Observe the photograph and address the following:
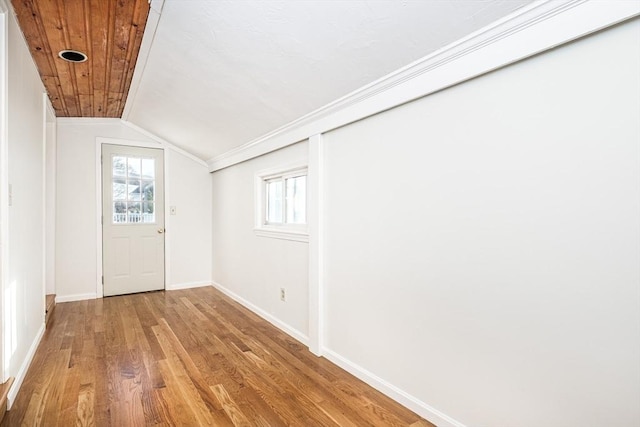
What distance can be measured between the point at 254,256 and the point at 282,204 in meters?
0.73

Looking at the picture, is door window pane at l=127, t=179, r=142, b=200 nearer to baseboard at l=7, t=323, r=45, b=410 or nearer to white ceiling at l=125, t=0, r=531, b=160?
white ceiling at l=125, t=0, r=531, b=160

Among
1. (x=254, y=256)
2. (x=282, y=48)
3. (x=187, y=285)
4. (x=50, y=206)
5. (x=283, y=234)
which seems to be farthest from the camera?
(x=187, y=285)

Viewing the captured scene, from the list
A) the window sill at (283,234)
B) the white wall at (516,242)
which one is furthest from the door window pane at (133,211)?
the white wall at (516,242)

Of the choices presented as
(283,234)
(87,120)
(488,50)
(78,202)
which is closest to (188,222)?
(78,202)

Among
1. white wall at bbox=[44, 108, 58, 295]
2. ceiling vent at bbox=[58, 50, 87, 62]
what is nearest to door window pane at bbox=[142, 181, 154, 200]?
white wall at bbox=[44, 108, 58, 295]

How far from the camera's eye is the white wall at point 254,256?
10.5 ft

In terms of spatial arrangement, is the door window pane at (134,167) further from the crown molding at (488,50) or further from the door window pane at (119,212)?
the crown molding at (488,50)

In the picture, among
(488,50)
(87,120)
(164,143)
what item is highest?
(87,120)

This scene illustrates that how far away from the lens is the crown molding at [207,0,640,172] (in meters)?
1.26

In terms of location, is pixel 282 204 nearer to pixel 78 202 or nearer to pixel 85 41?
pixel 85 41

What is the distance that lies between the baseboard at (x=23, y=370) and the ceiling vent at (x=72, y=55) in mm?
2277

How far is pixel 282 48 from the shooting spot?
2156 mm

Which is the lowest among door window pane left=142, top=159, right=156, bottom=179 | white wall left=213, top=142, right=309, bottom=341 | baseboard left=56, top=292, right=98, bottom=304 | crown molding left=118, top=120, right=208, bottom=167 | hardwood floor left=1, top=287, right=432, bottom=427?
hardwood floor left=1, top=287, right=432, bottom=427

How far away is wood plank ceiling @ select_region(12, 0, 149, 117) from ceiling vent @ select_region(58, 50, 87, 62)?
1.4 inches
